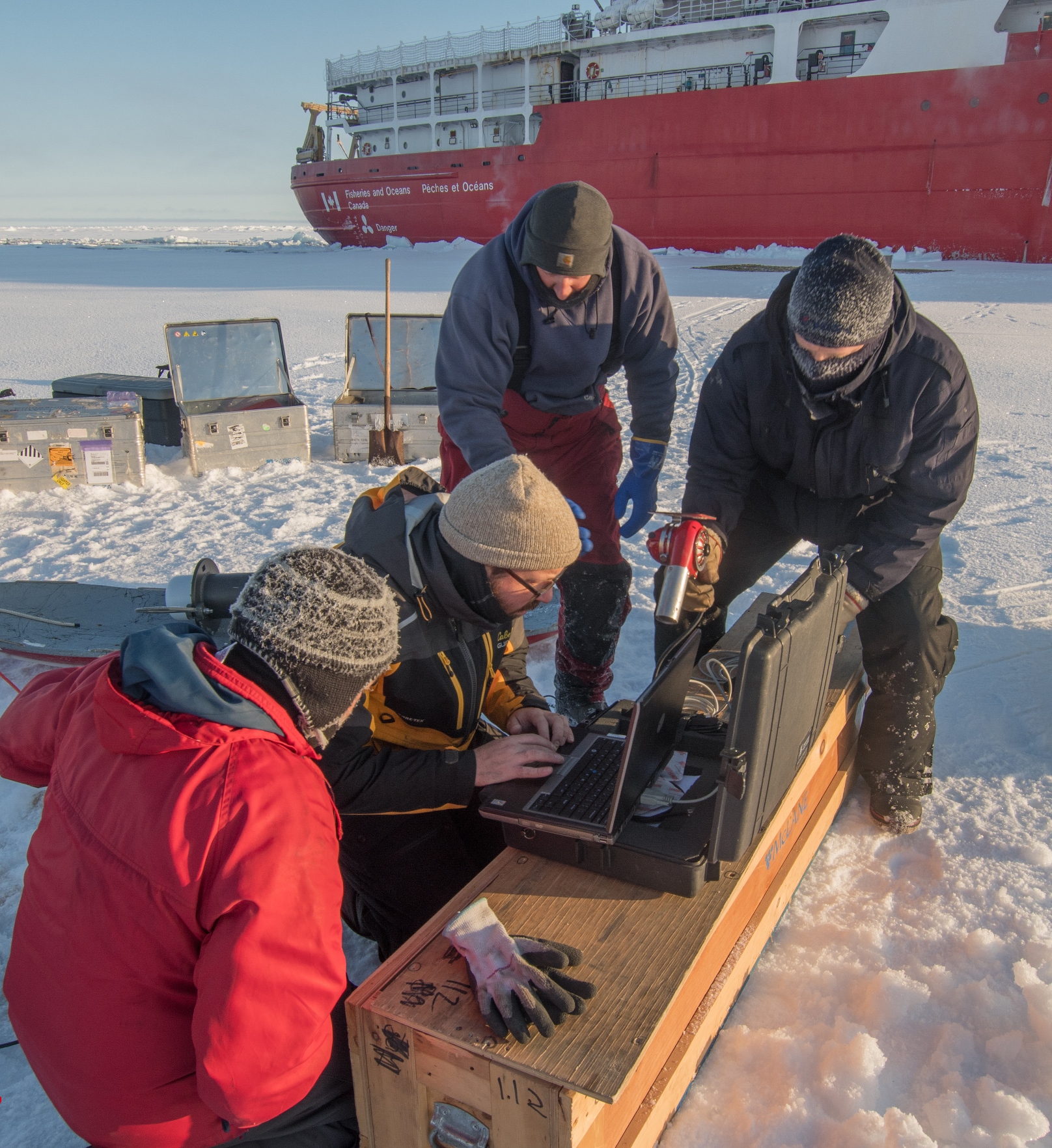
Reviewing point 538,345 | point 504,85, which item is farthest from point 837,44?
point 538,345

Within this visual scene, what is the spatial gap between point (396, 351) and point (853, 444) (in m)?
4.54

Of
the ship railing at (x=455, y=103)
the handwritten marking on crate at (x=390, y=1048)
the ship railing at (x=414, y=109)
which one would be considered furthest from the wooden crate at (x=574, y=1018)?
the ship railing at (x=414, y=109)

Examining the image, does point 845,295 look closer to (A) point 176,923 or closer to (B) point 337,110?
(A) point 176,923

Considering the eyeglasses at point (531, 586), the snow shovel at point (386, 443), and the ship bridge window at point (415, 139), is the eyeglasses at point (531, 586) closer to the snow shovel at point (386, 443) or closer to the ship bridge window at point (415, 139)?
the snow shovel at point (386, 443)

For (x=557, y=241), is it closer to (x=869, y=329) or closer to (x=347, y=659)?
(x=869, y=329)

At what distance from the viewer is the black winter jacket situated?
1972mm

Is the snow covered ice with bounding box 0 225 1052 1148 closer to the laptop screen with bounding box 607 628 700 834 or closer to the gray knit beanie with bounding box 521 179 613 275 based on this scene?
the laptop screen with bounding box 607 628 700 834

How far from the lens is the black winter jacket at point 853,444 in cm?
197

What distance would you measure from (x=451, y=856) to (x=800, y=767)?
787 millimetres

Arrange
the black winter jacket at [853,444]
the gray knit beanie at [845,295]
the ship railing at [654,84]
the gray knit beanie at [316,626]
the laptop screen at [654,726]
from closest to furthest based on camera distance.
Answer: the gray knit beanie at [316,626] < the laptop screen at [654,726] < the gray knit beanie at [845,295] < the black winter jacket at [853,444] < the ship railing at [654,84]

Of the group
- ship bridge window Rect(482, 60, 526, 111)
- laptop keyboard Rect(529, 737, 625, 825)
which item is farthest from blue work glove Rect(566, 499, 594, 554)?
ship bridge window Rect(482, 60, 526, 111)

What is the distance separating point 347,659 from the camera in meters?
1.11

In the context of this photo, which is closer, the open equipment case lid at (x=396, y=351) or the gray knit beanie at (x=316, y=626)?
the gray knit beanie at (x=316, y=626)

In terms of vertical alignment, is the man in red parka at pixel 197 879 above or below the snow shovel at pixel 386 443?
above
